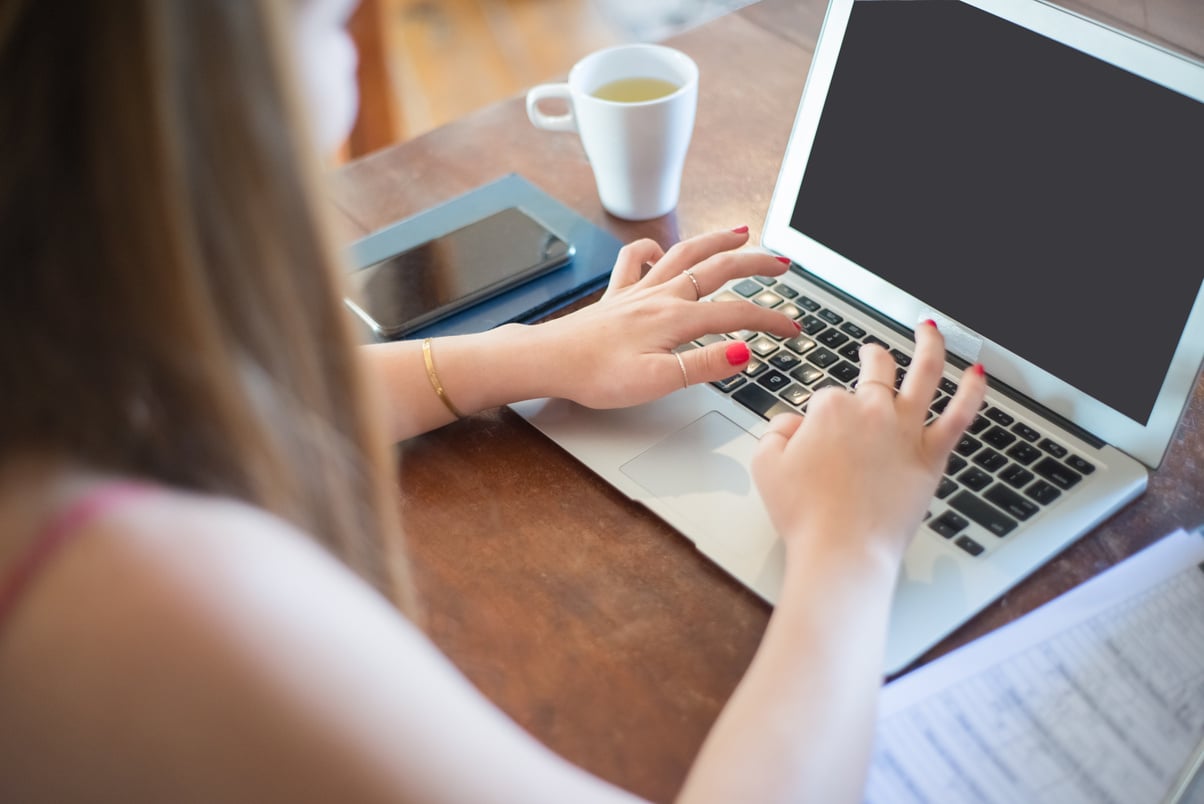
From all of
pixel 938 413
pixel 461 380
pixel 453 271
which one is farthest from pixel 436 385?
pixel 938 413

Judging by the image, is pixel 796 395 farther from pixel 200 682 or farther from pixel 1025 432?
pixel 200 682

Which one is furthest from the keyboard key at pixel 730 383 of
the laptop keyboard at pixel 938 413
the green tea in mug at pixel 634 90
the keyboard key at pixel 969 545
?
the green tea in mug at pixel 634 90

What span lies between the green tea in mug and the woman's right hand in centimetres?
40

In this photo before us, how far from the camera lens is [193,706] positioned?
1.31ft

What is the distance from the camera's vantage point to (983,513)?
28.0 inches

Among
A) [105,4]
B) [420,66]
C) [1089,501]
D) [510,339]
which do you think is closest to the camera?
[105,4]

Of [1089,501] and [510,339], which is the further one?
[510,339]

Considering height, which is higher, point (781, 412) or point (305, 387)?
point (305, 387)

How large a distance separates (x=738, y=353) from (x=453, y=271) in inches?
11.5

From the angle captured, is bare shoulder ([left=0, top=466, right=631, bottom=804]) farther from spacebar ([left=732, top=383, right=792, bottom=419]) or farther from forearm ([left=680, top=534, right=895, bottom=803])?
spacebar ([left=732, top=383, right=792, bottom=419])

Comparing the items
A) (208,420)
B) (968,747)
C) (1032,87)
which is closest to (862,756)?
(968,747)

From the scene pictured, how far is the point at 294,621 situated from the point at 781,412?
1.53 ft

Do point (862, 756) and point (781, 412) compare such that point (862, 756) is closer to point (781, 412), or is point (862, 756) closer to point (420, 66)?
point (781, 412)

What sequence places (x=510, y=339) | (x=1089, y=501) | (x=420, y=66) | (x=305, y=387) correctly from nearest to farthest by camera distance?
(x=305, y=387), (x=1089, y=501), (x=510, y=339), (x=420, y=66)
